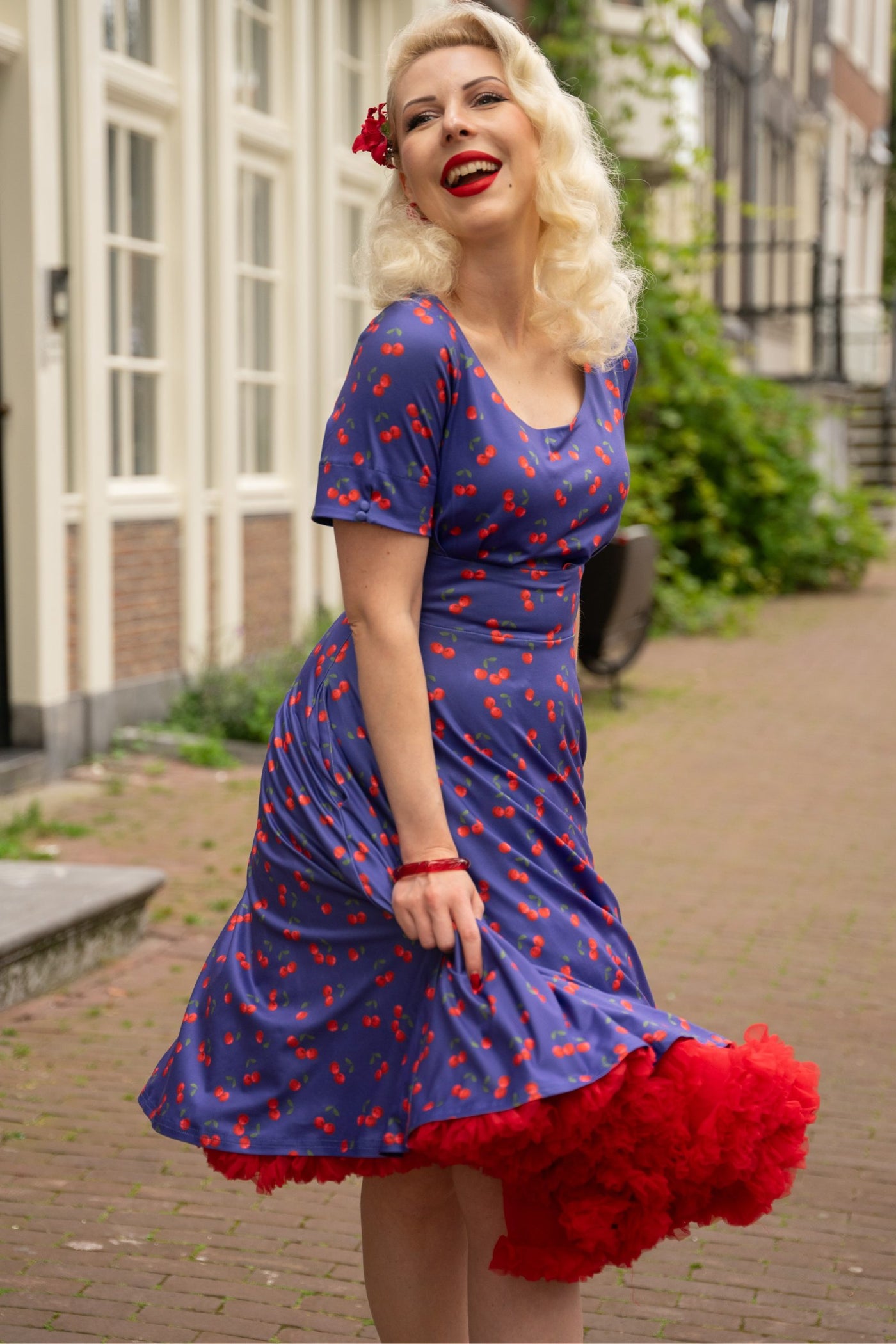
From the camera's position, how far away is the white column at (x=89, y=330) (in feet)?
23.5

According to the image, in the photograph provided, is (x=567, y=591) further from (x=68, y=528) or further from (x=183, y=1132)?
(x=68, y=528)

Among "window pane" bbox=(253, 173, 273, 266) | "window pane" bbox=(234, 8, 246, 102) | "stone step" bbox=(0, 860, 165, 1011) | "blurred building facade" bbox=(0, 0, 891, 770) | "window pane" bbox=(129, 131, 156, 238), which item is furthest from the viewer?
"window pane" bbox=(253, 173, 273, 266)

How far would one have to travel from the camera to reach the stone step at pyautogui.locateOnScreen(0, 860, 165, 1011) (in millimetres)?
4375

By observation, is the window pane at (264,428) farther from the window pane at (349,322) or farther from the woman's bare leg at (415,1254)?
the woman's bare leg at (415,1254)

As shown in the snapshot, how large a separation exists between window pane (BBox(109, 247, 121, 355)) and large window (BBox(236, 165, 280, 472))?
1178 mm

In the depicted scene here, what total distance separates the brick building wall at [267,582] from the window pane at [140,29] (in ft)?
7.88

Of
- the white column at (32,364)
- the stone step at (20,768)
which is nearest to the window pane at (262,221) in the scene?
the white column at (32,364)

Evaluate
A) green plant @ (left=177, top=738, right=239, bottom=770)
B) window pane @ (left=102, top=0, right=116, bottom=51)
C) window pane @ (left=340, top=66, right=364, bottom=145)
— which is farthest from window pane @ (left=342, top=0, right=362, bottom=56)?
green plant @ (left=177, top=738, right=239, bottom=770)

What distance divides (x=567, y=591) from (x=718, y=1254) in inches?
64.9

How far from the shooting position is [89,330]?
23.8 feet

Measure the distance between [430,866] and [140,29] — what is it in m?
7.02

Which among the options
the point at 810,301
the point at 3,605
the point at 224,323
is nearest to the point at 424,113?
the point at 3,605

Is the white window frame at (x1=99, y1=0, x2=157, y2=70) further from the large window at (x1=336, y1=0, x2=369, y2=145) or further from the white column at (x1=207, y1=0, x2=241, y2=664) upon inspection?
the large window at (x1=336, y1=0, x2=369, y2=145)

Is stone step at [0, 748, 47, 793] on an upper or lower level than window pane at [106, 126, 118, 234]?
lower
